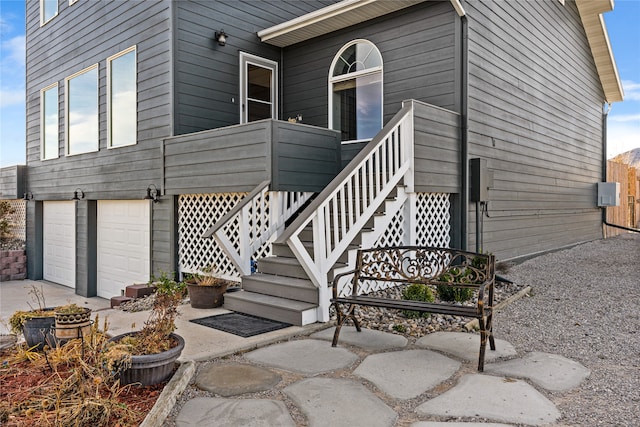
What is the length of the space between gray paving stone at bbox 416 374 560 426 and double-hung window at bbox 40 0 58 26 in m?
11.3

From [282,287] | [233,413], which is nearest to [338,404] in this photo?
[233,413]

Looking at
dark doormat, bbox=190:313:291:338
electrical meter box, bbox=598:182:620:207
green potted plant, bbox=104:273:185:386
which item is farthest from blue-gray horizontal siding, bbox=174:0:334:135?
electrical meter box, bbox=598:182:620:207

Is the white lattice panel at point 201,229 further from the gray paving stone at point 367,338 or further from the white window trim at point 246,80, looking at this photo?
the gray paving stone at point 367,338

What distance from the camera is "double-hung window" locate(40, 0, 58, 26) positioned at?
10.3 metres

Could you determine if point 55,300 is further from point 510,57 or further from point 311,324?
point 510,57

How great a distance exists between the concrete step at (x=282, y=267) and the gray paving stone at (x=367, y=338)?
89cm

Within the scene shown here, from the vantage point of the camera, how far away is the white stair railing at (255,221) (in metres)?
5.14

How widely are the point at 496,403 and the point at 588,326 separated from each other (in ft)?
7.16

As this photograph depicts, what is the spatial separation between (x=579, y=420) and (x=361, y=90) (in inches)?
226

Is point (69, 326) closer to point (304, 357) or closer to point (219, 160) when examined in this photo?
point (304, 357)

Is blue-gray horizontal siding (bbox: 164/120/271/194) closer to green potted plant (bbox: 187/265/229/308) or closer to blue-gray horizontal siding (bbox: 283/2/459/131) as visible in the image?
green potted plant (bbox: 187/265/229/308)

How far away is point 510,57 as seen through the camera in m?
7.34

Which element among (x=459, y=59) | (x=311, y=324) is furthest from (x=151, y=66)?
(x=311, y=324)

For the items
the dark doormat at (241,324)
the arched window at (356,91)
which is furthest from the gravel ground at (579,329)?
the arched window at (356,91)
